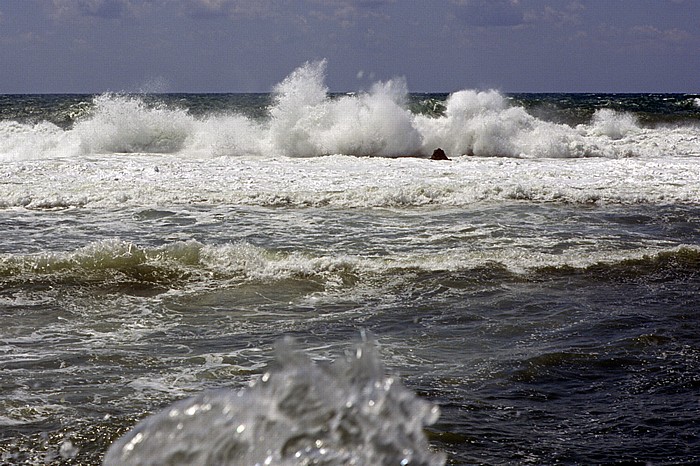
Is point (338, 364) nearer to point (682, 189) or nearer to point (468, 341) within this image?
point (468, 341)

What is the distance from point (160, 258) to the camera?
30.0 feet

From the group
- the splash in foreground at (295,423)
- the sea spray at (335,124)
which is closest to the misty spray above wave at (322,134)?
the sea spray at (335,124)

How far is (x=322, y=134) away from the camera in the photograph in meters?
21.9

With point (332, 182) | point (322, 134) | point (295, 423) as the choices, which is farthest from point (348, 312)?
point (322, 134)

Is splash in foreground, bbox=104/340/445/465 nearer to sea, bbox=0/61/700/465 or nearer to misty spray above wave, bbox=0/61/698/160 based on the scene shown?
sea, bbox=0/61/700/465

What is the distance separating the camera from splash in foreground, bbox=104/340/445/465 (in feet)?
7.33

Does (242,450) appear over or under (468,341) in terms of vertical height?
over

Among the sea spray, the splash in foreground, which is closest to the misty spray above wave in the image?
the sea spray

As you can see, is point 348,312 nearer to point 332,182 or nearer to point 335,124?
point 332,182

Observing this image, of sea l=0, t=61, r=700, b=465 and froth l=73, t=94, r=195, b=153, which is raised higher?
froth l=73, t=94, r=195, b=153

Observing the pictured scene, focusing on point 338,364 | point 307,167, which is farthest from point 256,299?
point 307,167

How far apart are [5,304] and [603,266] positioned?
6203mm

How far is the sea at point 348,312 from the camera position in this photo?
2.37 meters

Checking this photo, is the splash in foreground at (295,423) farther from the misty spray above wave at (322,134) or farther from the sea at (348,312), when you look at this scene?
the misty spray above wave at (322,134)
